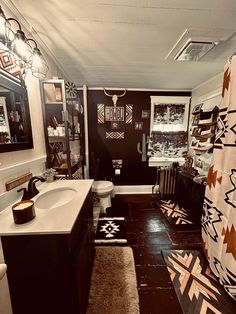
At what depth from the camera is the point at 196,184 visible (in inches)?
96.2

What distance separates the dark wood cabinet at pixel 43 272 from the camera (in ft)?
2.92

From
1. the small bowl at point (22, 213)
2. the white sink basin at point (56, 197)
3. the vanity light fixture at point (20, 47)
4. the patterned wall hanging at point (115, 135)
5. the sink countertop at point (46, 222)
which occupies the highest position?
the vanity light fixture at point (20, 47)

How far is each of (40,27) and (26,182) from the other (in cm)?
138

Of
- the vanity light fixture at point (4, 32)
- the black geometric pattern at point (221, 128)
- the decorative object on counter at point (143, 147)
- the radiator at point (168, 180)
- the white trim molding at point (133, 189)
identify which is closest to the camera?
the vanity light fixture at point (4, 32)

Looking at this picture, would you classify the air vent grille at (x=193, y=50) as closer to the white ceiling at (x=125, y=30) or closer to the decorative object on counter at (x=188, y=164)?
the white ceiling at (x=125, y=30)

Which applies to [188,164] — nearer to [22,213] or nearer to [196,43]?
[196,43]

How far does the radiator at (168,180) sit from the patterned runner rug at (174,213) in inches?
8.1

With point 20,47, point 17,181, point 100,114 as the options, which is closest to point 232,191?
point 17,181

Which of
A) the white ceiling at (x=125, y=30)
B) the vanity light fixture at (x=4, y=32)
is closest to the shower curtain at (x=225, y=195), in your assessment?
the white ceiling at (x=125, y=30)

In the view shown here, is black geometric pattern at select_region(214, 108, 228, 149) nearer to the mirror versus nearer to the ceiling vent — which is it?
the ceiling vent

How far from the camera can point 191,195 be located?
103 inches

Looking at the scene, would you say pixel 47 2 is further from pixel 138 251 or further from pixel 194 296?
pixel 194 296

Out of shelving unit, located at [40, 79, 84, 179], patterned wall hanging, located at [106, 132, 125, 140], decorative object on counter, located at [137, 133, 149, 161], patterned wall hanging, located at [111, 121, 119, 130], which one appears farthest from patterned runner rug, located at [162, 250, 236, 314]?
patterned wall hanging, located at [111, 121, 119, 130]

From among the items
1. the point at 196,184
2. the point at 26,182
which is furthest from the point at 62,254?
the point at 196,184
